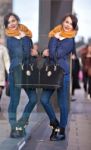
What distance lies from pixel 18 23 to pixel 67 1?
4.46 meters

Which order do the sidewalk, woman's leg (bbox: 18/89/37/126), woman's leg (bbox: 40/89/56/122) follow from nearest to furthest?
the sidewalk, woman's leg (bbox: 18/89/37/126), woman's leg (bbox: 40/89/56/122)

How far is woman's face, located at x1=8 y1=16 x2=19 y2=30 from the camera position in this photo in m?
6.92

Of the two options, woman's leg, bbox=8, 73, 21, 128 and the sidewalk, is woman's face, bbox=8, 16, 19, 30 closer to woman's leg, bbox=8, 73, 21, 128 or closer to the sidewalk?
woman's leg, bbox=8, 73, 21, 128

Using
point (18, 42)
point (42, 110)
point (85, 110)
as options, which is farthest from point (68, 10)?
point (18, 42)

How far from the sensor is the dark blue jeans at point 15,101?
749cm

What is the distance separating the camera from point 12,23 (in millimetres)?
7117

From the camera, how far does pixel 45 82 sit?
7.61 meters

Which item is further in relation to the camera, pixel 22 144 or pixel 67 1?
pixel 67 1

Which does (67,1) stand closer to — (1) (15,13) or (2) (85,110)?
(2) (85,110)

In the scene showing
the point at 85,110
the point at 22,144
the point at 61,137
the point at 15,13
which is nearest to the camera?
the point at 15,13

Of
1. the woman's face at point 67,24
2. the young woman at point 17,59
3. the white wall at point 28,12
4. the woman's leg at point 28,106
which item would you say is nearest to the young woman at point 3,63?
the young woman at point 17,59

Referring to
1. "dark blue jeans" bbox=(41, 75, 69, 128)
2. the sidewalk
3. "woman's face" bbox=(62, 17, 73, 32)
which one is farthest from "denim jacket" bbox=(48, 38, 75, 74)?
the sidewalk

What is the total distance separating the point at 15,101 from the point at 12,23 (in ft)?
3.53

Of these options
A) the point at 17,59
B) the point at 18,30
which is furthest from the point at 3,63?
the point at 18,30
